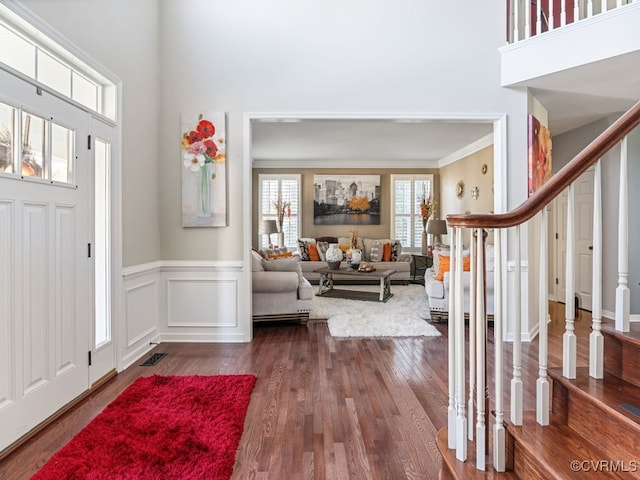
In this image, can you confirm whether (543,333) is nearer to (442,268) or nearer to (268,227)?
(442,268)

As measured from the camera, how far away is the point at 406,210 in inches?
335

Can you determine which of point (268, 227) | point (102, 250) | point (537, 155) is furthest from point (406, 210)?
point (102, 250)

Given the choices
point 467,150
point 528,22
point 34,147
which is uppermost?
point 528,22

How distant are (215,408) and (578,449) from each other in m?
1.92

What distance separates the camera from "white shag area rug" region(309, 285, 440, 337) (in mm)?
4012

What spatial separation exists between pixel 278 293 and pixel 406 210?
5.15m

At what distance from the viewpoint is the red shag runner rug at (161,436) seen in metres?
1.71

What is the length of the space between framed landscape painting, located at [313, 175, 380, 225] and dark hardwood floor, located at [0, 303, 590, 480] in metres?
4.75

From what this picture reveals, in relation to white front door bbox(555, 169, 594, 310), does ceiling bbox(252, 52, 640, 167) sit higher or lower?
higher

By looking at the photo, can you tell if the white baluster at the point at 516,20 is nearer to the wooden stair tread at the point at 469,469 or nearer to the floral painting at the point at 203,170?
the floral painting at the point at 203,170

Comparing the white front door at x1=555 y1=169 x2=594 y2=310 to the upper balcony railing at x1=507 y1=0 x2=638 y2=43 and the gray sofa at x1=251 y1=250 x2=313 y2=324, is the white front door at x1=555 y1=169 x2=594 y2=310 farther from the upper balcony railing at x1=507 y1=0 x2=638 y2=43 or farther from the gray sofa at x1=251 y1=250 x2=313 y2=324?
the gray sofa at x1=251 y1=250 x2=313 y2=324

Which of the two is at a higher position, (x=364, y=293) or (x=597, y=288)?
Answer: (x=597, y=288)

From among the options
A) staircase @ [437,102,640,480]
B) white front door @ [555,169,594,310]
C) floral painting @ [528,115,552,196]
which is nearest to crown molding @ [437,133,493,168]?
white front door @ [555,169,594,310]

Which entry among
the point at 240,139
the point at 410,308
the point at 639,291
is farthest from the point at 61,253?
the point at 639,291
